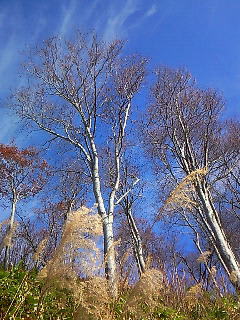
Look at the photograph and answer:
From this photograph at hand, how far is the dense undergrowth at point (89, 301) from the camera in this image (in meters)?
2.49

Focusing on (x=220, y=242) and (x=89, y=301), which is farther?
(x=220, y=242)

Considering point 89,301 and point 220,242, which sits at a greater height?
point 220,242

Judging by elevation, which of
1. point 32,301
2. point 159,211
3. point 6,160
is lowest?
point 32,301

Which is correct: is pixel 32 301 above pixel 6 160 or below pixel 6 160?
below

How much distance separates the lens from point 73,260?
8.00ft

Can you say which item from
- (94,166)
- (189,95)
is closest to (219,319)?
(94,166)

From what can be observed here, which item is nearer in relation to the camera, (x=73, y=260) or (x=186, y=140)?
(x=73, y=260)

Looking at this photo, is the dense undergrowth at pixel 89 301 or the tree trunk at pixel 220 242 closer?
the dense undergrowth at pixel 89 301

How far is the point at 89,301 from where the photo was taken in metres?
2.54

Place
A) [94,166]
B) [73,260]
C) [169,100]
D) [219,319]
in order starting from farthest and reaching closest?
[169,100]
[94,166]
[219,319]
[73,260]

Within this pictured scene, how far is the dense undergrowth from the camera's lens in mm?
2490

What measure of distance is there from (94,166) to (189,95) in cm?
430

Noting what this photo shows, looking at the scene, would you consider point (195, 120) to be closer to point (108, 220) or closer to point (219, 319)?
point (108, 220)

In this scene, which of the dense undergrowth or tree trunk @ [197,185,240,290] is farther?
tree trunk @ [197,185,240,290]
